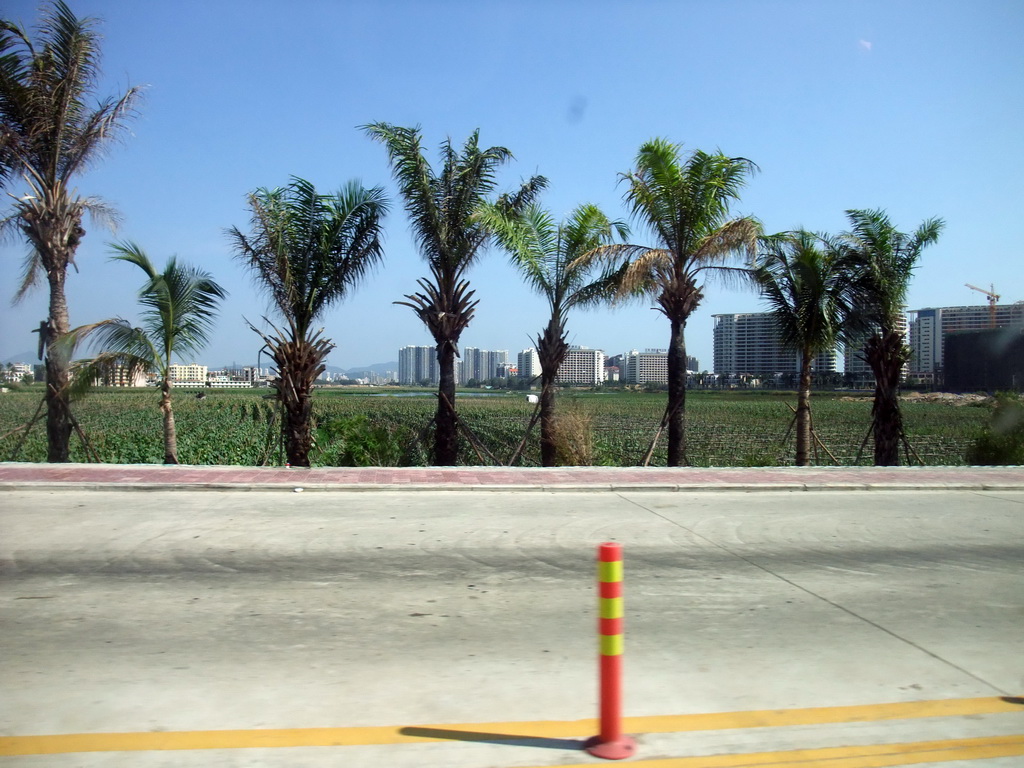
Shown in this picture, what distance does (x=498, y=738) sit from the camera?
378 cm

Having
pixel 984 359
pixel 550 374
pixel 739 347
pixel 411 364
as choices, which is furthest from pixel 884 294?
pixel 411 364

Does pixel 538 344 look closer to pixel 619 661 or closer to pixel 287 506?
pixel 287 506

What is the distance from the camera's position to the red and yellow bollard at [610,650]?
3494 mm

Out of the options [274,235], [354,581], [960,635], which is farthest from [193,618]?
[274,235]

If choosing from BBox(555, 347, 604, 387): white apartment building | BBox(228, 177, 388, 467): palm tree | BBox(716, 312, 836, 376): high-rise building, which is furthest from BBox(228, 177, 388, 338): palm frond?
BBox(555, 347, 604, 387): white apartment building

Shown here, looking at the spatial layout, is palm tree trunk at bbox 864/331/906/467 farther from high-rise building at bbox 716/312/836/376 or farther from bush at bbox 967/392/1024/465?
high-rise building at bbox 716/312/836/376

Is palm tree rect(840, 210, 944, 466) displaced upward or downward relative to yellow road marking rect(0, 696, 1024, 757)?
upward

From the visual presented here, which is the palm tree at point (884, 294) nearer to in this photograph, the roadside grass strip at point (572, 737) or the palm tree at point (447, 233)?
the palm tree at point (447, 233)

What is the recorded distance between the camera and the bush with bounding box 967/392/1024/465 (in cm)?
1755

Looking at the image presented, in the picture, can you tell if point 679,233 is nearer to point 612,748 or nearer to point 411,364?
point 612,748

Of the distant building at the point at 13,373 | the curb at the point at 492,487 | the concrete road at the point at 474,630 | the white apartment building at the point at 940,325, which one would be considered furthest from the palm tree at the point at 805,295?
the white apartment building at the point at 940,325

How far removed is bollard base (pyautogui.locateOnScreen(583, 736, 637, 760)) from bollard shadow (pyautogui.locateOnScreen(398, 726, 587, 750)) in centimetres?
7

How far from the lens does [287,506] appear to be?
30.6ft

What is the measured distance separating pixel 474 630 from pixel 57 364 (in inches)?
461
